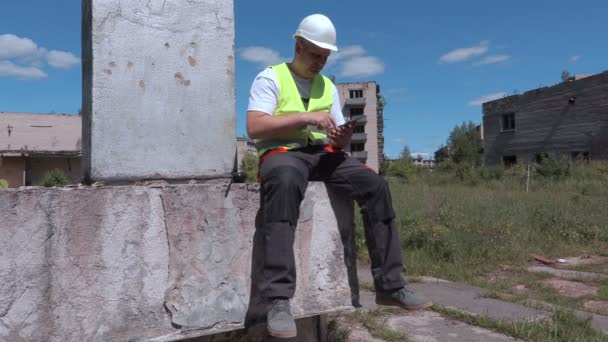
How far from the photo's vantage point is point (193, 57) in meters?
2.85

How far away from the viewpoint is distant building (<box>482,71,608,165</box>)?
21438 mm

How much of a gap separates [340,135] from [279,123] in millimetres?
343

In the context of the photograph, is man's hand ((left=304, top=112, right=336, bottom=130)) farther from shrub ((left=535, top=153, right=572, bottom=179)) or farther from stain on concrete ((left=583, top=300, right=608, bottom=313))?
shrub ((left=535, top=153, right=572, bottom=179))

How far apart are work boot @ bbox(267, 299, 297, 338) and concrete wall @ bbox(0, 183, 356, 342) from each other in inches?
13.2

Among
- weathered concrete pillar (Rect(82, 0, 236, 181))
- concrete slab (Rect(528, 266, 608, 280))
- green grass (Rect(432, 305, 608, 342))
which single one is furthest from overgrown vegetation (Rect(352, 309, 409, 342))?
concrete slab (Rect(528, 266, 608, 280))

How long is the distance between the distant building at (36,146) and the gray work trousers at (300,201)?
29.8 metres

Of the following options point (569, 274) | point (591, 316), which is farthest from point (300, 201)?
point (569, 274)

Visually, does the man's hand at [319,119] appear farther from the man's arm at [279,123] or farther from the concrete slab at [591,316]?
the concrete slab at [591,316]

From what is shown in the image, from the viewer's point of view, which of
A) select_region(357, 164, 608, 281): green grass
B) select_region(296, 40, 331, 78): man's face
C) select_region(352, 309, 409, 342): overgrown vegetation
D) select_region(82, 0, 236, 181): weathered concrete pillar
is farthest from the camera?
select_region(357, 164, 608, 281): green grass

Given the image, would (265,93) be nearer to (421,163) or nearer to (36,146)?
(36,146)

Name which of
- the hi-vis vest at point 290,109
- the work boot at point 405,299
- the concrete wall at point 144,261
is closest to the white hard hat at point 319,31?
the hi-vis vest at point 290,109

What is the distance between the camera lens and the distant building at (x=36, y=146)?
31266 mm

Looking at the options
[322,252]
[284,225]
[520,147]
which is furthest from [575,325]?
[520,147]

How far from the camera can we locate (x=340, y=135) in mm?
2775
